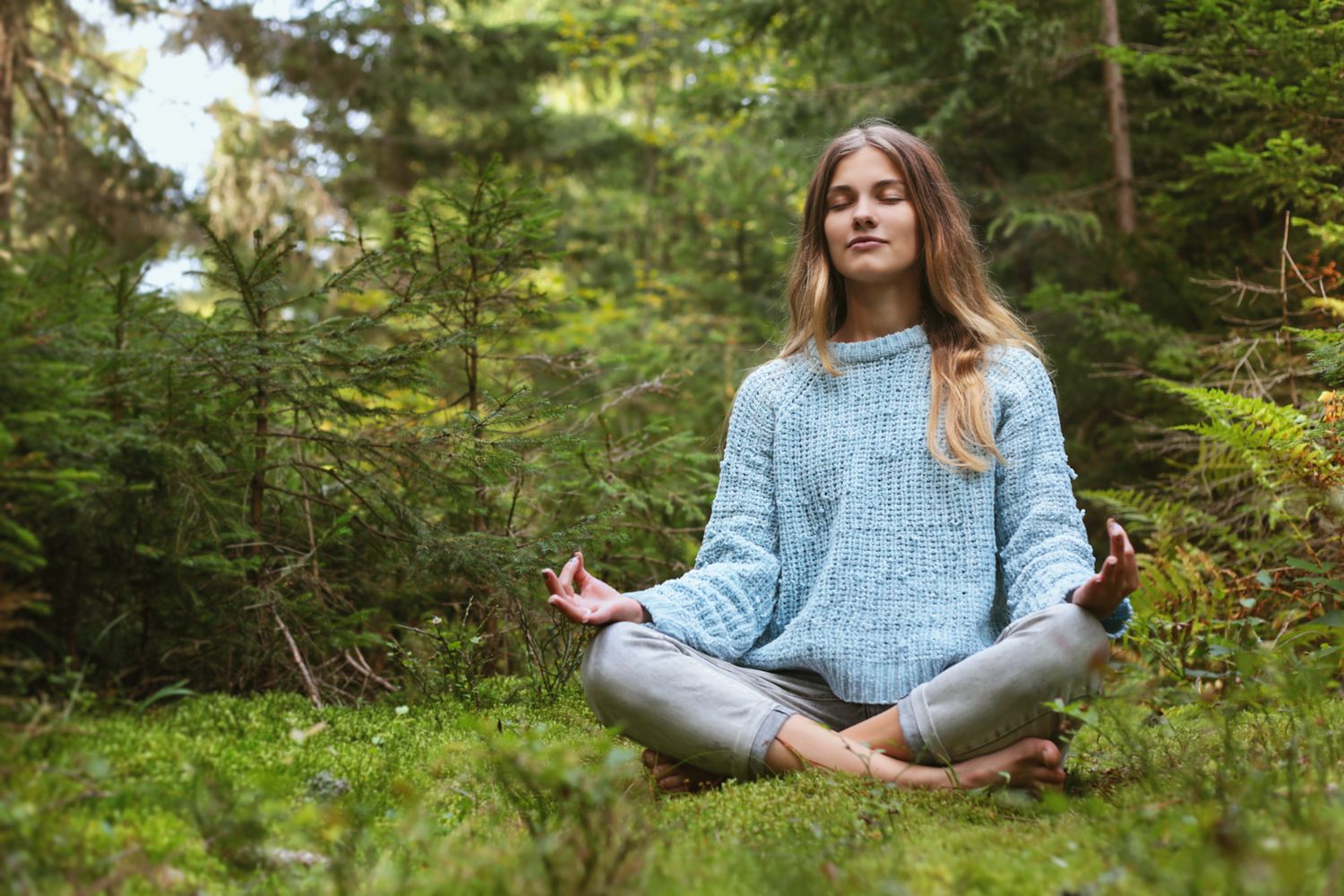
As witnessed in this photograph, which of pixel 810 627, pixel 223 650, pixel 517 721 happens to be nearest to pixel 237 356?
pixel 223 650

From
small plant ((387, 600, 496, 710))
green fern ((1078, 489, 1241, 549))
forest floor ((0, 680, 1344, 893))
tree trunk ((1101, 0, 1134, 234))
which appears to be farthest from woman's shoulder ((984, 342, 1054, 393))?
tree trunk ((1101, 0, 1134, 234))

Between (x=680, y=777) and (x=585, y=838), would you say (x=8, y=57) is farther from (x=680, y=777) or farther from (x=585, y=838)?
(x=585, y=838)

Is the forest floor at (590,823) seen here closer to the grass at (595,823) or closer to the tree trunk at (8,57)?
the grass at (595,823)

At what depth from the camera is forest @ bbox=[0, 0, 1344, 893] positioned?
1.87m

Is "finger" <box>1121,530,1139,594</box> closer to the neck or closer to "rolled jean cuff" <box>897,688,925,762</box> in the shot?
"rolled jean cuff" <box>897,688,925,762</box>

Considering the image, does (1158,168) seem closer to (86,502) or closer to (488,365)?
(488,365)

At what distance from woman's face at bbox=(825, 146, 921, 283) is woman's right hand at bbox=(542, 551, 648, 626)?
53.3 inches

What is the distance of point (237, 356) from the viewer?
3268mm

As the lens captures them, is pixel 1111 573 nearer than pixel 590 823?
No

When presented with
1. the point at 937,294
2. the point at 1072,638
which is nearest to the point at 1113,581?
the point at 1072,638

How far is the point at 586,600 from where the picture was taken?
9.50ft

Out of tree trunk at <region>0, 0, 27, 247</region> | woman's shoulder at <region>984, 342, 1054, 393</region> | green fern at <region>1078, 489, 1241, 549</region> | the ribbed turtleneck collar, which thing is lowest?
green fern at <region>1078, 489, 1241, 549</region>

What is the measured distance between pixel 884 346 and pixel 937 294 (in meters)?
0.26

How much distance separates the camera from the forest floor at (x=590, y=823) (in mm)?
1629
